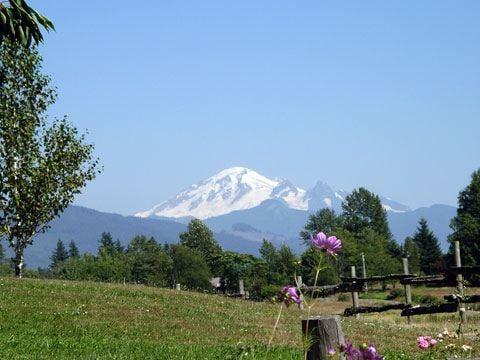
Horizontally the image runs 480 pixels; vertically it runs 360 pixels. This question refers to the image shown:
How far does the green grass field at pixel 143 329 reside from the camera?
39.9ft

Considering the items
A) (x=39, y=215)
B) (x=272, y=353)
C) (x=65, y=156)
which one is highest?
(x=65, y=156)

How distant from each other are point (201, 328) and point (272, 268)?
93.5 metres

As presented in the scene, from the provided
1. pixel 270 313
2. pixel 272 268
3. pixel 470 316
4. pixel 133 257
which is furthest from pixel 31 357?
pixel 133 257

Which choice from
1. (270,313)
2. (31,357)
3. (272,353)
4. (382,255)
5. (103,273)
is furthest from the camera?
(103,273)

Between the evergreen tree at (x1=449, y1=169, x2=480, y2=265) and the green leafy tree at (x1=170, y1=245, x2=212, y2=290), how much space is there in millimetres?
43361

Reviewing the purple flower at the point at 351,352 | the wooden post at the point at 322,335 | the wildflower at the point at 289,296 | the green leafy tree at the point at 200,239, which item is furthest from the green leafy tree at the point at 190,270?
the purple flower at the point at 351,352

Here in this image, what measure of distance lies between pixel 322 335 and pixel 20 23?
7437 millimetres

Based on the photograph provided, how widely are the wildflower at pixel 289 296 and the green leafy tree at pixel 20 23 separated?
7.00 metres

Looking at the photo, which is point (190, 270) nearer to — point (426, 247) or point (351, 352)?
point (426, 247)

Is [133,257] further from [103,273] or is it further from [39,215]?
[39,215]

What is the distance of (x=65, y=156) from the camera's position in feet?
130

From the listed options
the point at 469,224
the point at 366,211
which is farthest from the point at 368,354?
the point at 366,211

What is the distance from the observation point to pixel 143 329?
16.5 meters

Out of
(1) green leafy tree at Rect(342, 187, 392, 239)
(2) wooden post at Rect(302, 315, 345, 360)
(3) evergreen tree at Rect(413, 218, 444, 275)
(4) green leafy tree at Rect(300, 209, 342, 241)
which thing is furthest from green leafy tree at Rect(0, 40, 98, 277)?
(4) green leafy tree at Rect(300, 209, 342, 241)
